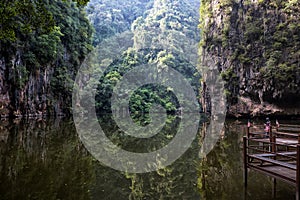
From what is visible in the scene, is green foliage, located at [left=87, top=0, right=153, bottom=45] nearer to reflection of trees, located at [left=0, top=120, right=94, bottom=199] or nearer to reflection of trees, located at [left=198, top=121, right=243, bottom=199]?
reflection of trees, located at [left=0, top=120, right=94, bottom=199]

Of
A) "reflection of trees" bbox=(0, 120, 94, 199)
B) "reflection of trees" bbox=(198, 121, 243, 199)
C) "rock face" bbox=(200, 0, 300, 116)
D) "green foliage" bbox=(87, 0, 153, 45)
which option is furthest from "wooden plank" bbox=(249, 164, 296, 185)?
"green foliage" bbox=(87, 0, 153, 45)

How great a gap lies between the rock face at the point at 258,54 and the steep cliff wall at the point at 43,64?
14326mm

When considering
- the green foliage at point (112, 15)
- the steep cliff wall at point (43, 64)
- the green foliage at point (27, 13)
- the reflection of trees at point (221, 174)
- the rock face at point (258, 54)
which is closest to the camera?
the reflection of trees at point (221, 174)

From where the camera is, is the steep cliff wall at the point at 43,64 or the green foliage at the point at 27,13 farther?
the steep cliff wall at the point at 43,64

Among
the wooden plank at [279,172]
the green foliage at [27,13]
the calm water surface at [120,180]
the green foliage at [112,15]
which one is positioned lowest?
the calm water surface at [120,180]

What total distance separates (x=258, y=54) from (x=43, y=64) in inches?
792

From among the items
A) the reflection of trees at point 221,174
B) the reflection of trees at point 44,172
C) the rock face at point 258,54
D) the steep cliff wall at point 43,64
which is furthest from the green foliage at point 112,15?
the reflection of trees at point 221,174

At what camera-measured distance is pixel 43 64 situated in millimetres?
28609

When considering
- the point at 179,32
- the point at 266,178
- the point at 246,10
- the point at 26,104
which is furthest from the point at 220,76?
the point at 179,32

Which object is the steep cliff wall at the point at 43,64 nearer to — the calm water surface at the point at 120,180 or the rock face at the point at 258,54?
the calm water surface at the point at 120,180

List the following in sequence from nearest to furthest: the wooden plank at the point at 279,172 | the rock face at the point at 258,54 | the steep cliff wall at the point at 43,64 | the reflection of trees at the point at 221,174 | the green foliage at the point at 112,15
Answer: the wooden plank at the point at 279,172 < the reflection of trees at the point at 221,174 < the rock face at the point at 258,54 < the steep cliff wall at the point at 43,64 < the green foliage at the point at 112,15

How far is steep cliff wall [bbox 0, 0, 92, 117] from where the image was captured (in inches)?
937

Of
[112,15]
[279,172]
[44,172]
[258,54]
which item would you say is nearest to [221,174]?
[279,172]

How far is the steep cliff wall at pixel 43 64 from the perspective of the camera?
23.8 metres
